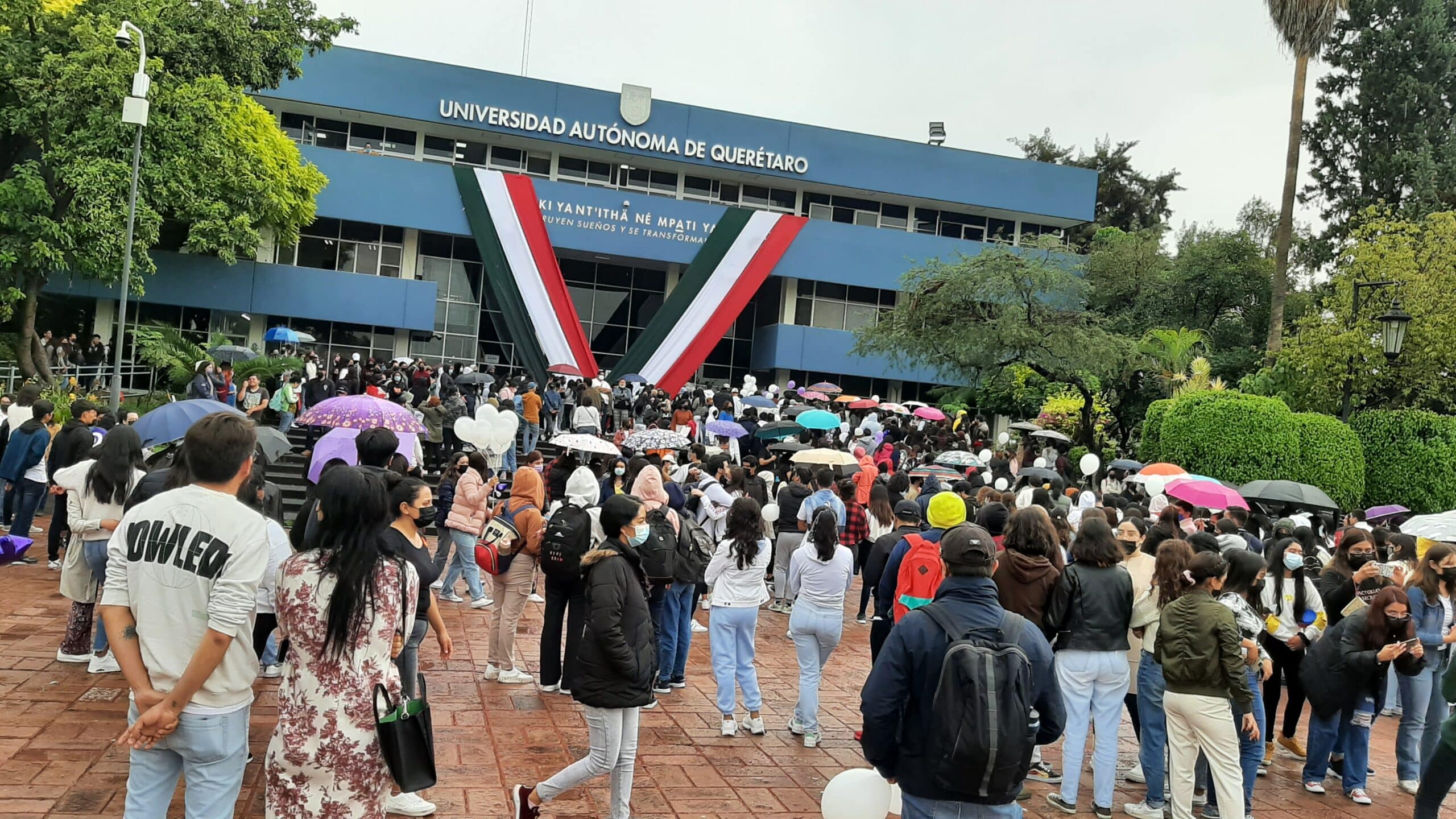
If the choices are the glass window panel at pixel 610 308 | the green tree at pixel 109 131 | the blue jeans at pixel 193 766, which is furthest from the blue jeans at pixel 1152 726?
the glass window panel at pixel 610 308

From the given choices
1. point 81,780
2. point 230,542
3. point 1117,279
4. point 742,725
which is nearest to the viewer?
point 230,542

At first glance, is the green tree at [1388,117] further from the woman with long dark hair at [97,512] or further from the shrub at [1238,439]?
the woman with long dark hair at [97,512]

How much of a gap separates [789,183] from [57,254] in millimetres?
20987

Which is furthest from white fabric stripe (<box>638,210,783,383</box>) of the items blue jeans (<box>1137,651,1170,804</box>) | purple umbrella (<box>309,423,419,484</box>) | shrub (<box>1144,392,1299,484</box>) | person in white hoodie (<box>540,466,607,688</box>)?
blue jeans (<box>1137,651,1170,804</box>)

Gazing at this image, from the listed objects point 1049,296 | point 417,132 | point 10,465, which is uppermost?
A: point 417,132

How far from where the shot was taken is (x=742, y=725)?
6699mm

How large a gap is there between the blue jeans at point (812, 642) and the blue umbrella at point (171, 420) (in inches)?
179

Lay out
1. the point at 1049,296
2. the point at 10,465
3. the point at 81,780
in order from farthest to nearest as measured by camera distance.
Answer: the point at 1049,296
the point at 10,465
the point at 81,780

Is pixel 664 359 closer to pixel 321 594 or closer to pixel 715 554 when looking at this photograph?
pixel 715 554

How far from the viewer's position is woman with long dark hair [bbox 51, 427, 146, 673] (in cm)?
623

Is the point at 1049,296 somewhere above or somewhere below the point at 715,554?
above

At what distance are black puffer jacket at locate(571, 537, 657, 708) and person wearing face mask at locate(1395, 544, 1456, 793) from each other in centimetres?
501

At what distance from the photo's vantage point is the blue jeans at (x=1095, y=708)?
5559mm

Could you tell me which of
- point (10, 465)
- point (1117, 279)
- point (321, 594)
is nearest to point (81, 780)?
point (321, 594)
